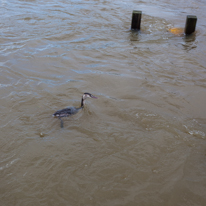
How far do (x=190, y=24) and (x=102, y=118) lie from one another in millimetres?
7387

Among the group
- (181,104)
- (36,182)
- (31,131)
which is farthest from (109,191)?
(181,104)

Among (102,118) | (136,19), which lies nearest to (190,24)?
(136,19)

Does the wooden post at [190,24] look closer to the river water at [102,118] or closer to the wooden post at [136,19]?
the river water at [102,118]

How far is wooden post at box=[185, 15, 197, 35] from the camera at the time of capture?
1023 centimetres

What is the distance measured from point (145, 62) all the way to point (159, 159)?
4455mm

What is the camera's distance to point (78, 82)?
645cm

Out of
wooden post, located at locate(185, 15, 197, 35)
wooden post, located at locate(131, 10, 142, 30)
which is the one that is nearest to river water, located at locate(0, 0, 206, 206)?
wooden post, located at locate(185, 15, 197, 35)

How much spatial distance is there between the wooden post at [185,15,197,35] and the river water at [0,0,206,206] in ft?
0.96

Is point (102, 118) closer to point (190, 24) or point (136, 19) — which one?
point (136, 19)

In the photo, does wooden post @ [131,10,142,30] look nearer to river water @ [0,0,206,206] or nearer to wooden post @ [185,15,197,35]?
river water @ [0,0,206,206]

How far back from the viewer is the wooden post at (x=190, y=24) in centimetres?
1023

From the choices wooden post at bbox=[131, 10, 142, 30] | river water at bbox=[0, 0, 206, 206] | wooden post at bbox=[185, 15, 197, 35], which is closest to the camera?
river water at bbox=[0, 0, 206, 206]

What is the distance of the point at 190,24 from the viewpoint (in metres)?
10.3

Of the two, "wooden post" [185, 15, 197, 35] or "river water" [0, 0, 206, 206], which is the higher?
"wooden post" [185, 15, 197, 35]
